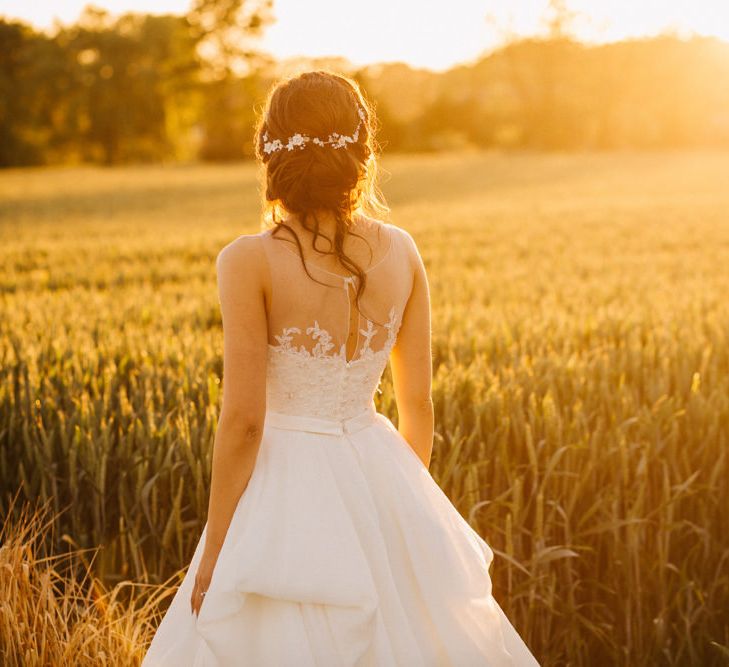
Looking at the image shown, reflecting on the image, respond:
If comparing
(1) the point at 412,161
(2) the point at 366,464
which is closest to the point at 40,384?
(2) the point at 366,464

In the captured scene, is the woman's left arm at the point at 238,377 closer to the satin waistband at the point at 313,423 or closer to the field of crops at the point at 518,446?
the satin waistband at the point at 313,423

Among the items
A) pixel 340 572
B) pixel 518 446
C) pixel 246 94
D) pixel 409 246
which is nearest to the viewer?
pixel 340 572

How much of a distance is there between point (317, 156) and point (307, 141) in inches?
1.5

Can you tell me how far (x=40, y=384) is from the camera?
161 inches

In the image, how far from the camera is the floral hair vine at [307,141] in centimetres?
193

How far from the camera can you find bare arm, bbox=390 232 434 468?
2.21m

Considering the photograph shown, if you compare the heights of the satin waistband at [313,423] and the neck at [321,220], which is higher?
the neck at [321,220]

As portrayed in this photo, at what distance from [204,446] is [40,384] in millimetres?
1231

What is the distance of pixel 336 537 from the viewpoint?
6.35 feet

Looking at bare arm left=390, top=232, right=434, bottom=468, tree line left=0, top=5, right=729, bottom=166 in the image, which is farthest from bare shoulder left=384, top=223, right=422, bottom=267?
tree line left=0, top=5, right=729, bottom=166

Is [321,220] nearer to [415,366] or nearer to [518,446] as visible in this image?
[415,366]

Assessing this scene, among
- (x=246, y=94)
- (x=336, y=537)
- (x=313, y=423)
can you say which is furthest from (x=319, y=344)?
(x=246, y=94)

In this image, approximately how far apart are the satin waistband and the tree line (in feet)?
161

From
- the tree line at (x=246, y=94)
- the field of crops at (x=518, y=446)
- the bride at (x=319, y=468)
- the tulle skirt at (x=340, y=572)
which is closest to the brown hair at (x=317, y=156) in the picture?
the bride at (x=319, y=468)
